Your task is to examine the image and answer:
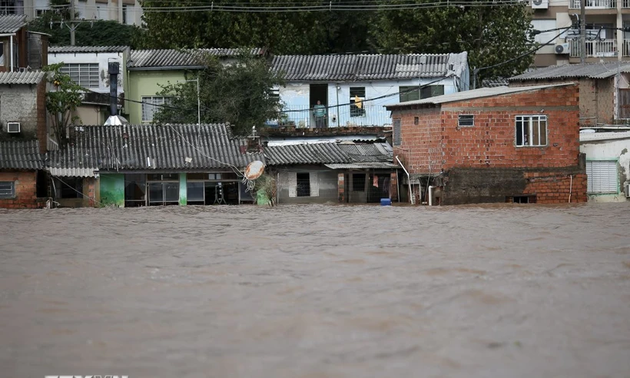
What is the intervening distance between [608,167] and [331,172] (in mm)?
8716

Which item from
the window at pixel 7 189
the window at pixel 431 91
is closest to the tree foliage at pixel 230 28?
the window at pixel 431 91

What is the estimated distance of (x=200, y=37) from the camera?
150 ft

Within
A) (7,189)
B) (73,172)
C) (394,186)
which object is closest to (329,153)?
(394,186)

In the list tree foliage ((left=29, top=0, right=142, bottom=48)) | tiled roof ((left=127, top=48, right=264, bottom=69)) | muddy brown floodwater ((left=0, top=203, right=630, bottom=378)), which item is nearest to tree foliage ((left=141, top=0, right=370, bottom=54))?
tree foliage ((left=29, top=0, right=142, bottom=48))

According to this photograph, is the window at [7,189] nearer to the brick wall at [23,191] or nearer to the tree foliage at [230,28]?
the brick wall at [23,191]

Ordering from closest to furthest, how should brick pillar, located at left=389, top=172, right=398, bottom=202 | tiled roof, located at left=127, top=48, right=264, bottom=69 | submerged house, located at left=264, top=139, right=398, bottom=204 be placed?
brick pillar, located at left=389, top=172, right=398, bottom=202
submerged house, located at left=264, top=139, right=398, bottom=204
tiled roof, located at left=127, top=48, right=264, bottom=69

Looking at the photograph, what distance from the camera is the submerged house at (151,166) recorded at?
33.2 meters

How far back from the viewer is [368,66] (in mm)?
40781

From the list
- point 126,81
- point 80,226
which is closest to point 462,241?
point 80,226

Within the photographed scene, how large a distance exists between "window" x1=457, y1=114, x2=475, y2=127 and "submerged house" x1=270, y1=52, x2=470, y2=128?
8.54 m

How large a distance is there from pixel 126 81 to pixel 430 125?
13374 mm

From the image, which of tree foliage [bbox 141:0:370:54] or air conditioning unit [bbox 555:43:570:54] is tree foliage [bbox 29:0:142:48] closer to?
tree foliage [bbox 141:0:370:54]

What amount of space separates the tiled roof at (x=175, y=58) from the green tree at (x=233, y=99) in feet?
3.02

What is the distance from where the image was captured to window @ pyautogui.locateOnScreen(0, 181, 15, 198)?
3148 cm
